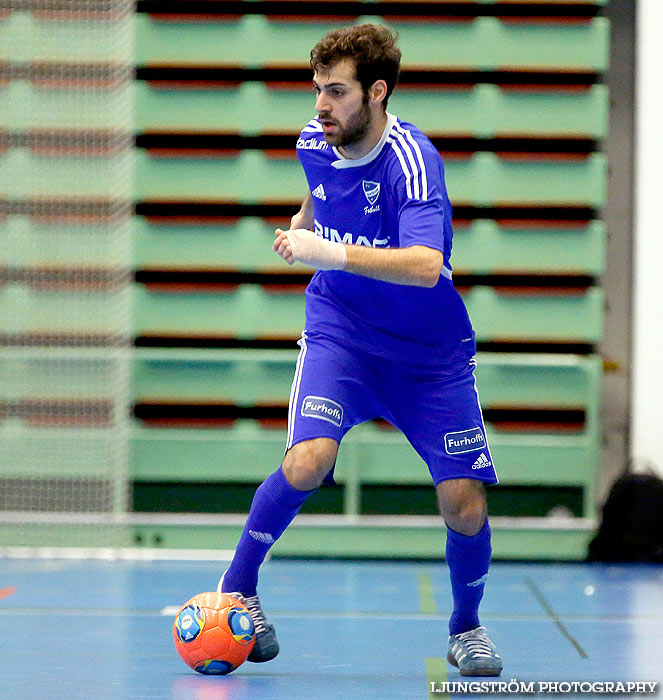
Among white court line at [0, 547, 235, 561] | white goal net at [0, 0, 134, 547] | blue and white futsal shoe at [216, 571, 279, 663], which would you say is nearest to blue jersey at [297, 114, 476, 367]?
blue and white futsal shoe at [216, 571, 279, 663]

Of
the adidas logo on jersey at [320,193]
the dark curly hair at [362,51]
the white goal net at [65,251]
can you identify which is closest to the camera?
the dark curly hair at [362,51]

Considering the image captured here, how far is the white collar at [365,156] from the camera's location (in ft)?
10.4

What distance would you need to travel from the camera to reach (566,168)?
7.02 meters

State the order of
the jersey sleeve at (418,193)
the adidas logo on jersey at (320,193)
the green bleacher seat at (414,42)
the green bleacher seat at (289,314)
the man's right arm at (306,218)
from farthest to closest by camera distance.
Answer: the green bleacher seat at (414,42)
the green bleacher seat at (289,314)
the man's right arm at (306,218)
the adidas logo on jersey at (320,193)
the jersey sleeve at (418,193)

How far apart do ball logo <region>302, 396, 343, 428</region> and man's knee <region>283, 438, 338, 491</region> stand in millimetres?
69

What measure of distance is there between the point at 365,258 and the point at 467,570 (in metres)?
1.10

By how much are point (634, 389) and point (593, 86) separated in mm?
2083

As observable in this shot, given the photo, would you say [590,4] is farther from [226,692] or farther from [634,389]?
[226,692]

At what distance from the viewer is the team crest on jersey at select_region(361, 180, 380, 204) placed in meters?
3.17

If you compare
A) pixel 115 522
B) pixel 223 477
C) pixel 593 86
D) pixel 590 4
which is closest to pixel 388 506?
pixel 223 477

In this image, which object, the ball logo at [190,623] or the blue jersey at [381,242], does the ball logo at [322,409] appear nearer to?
the blue jersey at [381,242]

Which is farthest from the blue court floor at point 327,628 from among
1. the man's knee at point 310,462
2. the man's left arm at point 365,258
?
the man's left arm at point 365,258

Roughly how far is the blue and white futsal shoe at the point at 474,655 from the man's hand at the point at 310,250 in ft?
4.25

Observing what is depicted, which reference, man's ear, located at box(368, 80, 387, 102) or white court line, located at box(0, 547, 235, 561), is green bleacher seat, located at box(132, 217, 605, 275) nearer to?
white court line, located at box(0, 547, 235, 561)
